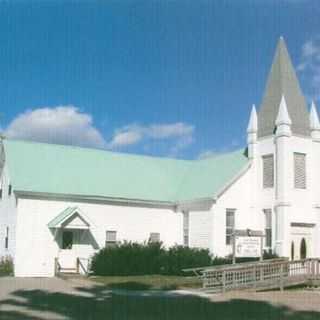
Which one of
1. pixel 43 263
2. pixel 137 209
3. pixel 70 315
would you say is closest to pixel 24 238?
pixel 43 263

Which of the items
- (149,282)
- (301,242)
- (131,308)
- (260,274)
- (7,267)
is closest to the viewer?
(131,308)

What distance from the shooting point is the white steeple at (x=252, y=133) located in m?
36.4

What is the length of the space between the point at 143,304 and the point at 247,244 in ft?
39.1

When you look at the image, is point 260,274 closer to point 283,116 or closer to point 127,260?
point 127,260

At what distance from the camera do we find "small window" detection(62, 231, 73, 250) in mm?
34312

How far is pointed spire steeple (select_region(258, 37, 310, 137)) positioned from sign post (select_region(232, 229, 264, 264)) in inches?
292

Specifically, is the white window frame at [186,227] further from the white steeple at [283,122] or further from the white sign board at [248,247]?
the white steeple at [283,122]

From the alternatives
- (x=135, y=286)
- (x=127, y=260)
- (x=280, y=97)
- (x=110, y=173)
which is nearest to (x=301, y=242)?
(x=280, y=97)

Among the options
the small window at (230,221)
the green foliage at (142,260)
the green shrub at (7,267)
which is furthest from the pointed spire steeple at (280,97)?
the green shrub at (7,267)

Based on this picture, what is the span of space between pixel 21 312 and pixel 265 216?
21.0m

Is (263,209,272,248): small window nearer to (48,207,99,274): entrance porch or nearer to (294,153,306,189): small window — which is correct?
(294,153,306,189): small window

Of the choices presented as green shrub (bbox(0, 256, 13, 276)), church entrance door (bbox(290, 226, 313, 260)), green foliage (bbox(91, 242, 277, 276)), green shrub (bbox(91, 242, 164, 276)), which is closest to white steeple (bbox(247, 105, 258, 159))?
church entrance door (bbox(290, 226, 313, 260))

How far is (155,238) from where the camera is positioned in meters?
37.6

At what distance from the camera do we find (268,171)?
35.5m
